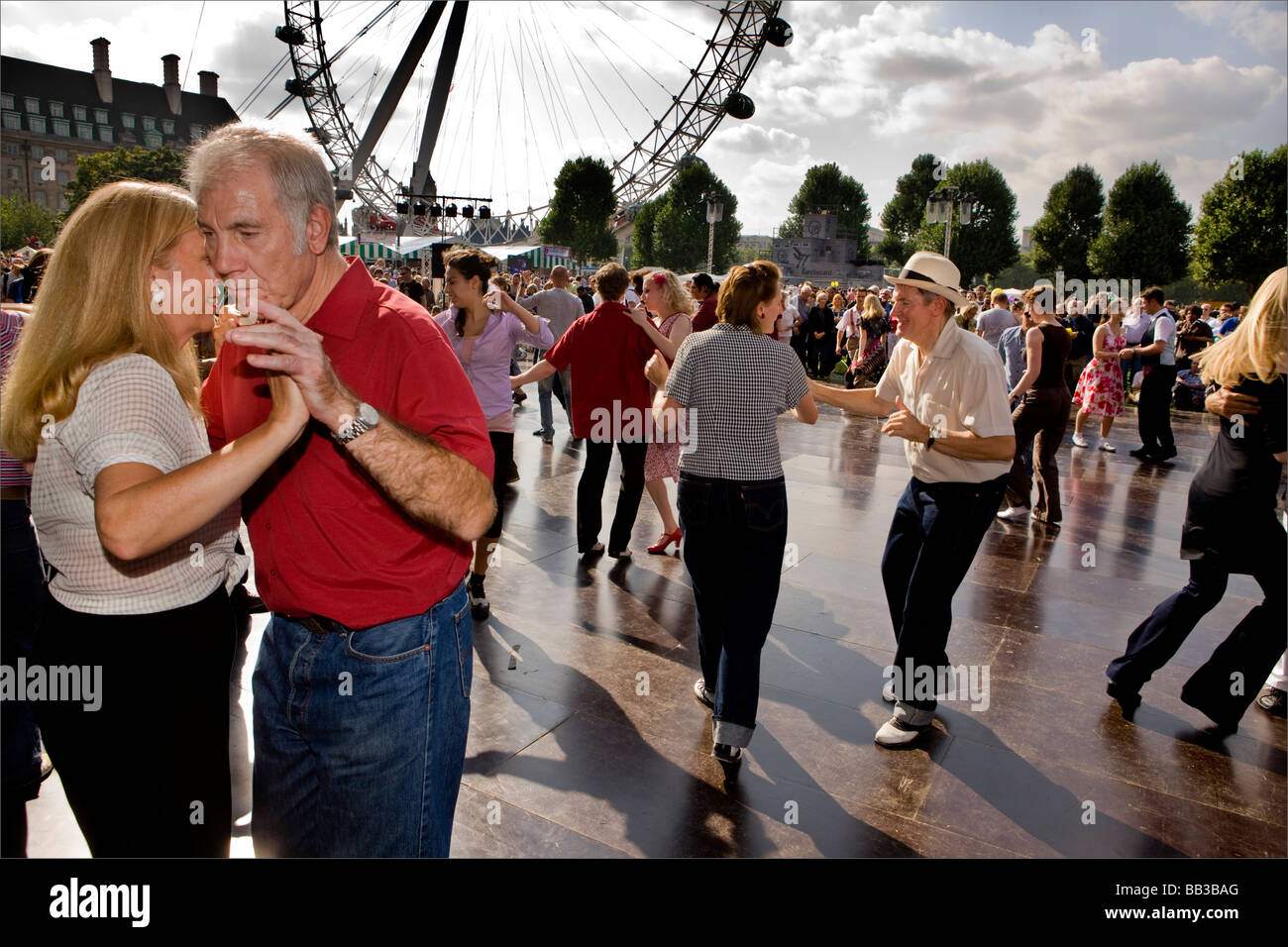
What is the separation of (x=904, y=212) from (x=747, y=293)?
80956 millimetres

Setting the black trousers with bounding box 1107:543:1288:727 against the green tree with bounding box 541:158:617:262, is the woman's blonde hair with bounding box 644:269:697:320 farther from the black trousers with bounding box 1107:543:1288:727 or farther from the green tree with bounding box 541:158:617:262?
the green tree with bounding box 541:158:617:262

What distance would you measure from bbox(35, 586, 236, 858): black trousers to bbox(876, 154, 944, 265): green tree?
79119mm

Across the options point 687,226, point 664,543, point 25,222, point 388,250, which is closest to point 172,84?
point 25,222

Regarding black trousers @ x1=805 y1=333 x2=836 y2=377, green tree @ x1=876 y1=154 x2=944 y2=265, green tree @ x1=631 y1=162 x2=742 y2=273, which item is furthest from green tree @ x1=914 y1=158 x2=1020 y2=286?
black trousers @ x1=805 y1=333 x2=836 y2=377

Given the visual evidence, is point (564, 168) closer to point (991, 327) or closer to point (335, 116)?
point (335, 116)

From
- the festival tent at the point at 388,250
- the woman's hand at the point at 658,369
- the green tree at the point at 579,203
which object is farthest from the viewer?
the green tree at the point at 579,203

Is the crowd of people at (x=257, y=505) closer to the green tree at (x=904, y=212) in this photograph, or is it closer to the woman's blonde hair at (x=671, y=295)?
the woman's blonde hair at (x=671, y=295)

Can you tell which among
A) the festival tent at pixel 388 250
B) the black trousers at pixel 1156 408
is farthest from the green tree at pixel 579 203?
the black trousers at pixel 1156 408

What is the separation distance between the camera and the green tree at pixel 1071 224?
194 feet

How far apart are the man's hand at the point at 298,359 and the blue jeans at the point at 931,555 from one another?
2.70 meters

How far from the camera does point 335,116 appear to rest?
44062 mm

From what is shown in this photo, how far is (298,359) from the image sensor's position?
4.10 feet
